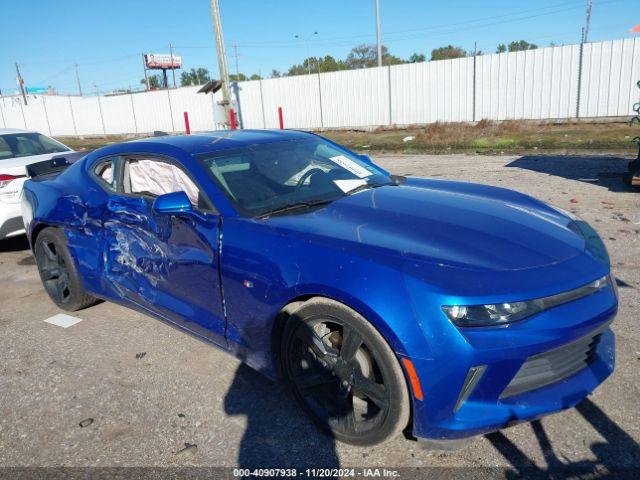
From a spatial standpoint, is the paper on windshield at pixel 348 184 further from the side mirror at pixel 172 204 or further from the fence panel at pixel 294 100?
the fence panel at pixel 294 100

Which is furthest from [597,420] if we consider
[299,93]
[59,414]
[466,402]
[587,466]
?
[299,93]

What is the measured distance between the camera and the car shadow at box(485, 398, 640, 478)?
218 cm

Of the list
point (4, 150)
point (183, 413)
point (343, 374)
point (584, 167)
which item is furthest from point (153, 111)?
point (343, 374)

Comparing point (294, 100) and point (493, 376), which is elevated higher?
point (294, 100)

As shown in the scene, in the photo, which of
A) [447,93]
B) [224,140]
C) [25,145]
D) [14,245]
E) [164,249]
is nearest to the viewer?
[164,249]

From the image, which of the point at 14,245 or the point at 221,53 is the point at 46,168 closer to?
the point at 14,245

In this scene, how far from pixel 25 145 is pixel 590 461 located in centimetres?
766

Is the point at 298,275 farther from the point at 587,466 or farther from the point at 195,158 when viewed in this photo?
the point at 587,466

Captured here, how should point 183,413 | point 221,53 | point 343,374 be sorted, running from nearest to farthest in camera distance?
point 343,374
point 183,413
point 221,53

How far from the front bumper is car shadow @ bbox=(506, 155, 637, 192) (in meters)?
6.43

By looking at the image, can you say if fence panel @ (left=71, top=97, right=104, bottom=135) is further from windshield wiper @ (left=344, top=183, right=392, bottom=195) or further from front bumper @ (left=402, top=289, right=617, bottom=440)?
front bumper @ (left=402, top=289, right=617, bottom=440)

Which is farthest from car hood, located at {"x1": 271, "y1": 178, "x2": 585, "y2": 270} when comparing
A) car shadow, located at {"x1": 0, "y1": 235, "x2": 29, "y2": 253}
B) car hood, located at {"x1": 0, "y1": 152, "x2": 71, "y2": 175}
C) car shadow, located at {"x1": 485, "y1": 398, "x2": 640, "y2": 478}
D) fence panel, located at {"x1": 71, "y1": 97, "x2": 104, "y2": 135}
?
fence panel, located at {"x1": 71, "y1": 97, "x2": 104, "y2": 135}

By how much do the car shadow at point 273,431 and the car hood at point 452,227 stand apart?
0.98 meters

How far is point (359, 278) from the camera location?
2.19m
